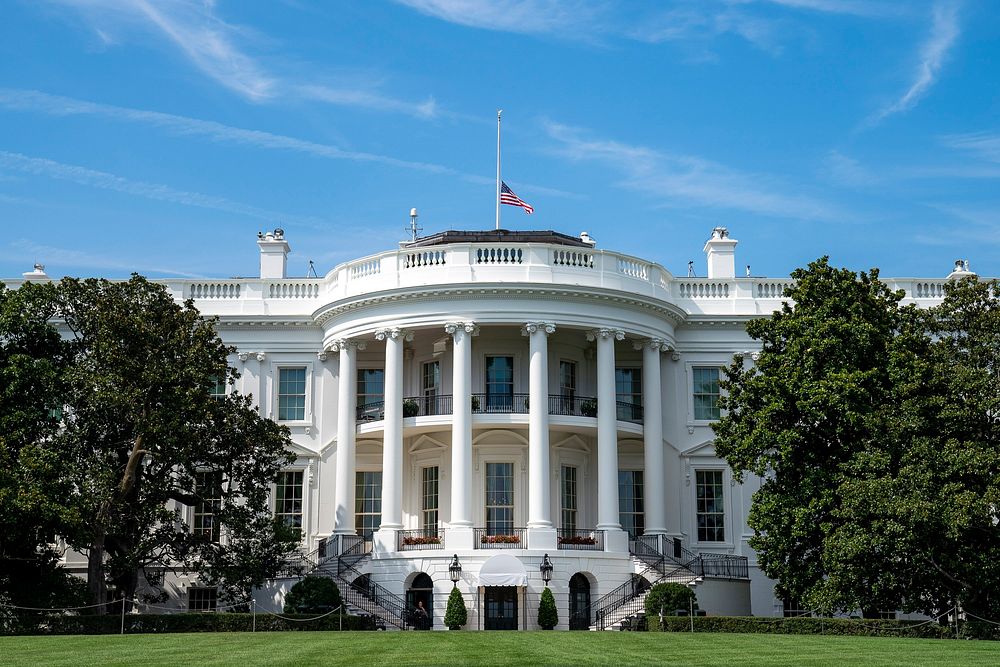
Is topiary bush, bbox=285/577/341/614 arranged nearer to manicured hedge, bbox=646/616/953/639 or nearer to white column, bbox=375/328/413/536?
white column, bbox=375/328/413/536

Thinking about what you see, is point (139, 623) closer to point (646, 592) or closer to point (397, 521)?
point (397, 521)

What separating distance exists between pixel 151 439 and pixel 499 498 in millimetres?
11905

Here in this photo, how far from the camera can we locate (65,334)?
138 feet

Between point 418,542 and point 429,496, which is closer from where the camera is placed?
point 418,542

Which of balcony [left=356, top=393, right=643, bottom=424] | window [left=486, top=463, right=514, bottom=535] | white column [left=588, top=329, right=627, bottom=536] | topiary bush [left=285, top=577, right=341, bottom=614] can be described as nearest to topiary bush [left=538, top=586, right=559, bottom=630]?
white column [left=588, top=329, right=627, bottom=536]

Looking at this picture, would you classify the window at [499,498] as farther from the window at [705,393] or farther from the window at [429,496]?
the window at [705,393]

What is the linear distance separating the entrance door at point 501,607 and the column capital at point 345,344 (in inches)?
359

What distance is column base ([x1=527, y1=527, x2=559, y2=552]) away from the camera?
36.4 meters

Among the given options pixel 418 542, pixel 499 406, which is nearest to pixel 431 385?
pixel 499 406

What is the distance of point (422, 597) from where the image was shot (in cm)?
3744

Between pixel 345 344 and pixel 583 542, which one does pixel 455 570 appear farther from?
pixel 345 344

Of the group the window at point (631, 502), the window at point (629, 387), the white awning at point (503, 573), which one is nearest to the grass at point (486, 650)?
the white awning at point (503, 573)

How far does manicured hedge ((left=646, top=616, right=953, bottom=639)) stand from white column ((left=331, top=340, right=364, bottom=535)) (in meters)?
11.6

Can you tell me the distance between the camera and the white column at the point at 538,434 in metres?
36.9
